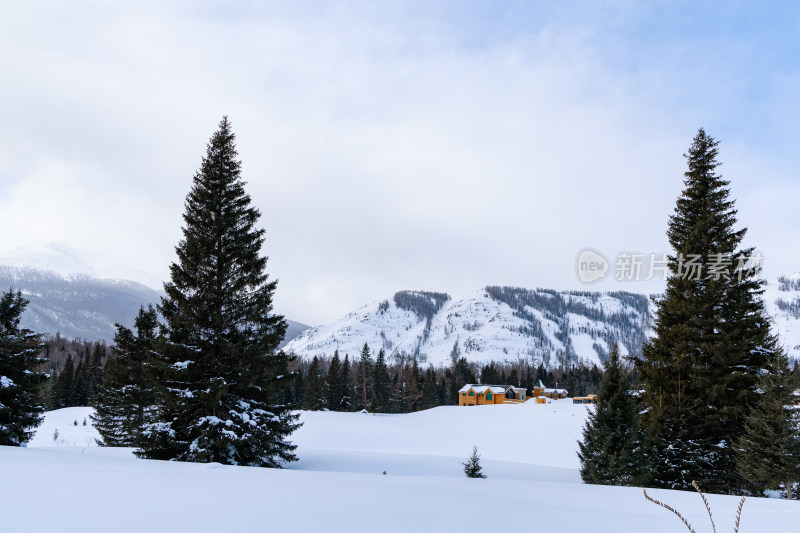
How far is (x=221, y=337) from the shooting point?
1316 centimetres

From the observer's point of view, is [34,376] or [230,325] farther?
[34,376]

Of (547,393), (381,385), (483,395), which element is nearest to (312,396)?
(381,385)

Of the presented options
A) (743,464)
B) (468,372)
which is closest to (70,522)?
(743,464)

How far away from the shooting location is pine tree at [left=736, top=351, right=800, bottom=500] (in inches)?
511

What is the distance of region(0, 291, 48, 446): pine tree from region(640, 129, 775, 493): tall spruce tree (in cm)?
2038

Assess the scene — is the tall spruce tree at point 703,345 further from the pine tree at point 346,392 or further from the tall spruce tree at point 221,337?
the pine tree at point 346,392

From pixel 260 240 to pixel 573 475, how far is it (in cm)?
1539

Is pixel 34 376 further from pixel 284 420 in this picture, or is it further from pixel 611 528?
pixel 611 528

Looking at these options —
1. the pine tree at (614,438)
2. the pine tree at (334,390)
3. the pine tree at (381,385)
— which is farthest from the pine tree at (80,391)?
the pine tree at (614,438)

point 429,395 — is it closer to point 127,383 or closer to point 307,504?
point 127,383

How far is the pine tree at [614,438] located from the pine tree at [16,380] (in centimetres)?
1822

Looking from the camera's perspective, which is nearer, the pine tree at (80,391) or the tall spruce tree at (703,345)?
the tall spruce tree at (703,345)

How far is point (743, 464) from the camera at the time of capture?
44.2 feet

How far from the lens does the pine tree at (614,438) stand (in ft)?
43.2
